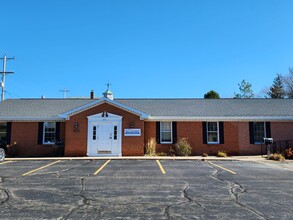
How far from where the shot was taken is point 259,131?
2153 cm

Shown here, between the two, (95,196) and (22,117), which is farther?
(22,117)

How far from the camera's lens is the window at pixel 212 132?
70.0ft

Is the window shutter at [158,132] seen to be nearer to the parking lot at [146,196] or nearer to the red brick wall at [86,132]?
the red brick wall at [86,132]

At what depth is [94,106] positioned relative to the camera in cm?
2045

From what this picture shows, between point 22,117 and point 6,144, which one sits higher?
point 22,117

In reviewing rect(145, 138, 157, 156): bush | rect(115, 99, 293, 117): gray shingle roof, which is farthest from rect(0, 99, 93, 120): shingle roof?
rect(145, 138, 157, 156): bush

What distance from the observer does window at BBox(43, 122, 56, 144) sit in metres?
21.4

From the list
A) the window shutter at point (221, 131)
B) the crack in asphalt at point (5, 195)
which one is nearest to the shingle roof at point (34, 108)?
the window shutter at point (221, 131)

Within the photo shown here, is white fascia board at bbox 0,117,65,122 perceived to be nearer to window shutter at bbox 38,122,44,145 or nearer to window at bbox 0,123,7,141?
window shutter at bbox 38,122,44,145

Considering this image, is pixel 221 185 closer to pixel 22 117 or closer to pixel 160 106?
pixel 160 106

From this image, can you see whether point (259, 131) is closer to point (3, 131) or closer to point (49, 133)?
point (49, 133)

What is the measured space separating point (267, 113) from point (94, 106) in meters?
13.0

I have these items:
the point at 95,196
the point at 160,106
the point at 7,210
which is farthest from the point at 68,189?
the point at 160,106

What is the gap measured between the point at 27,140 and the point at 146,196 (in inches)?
641
